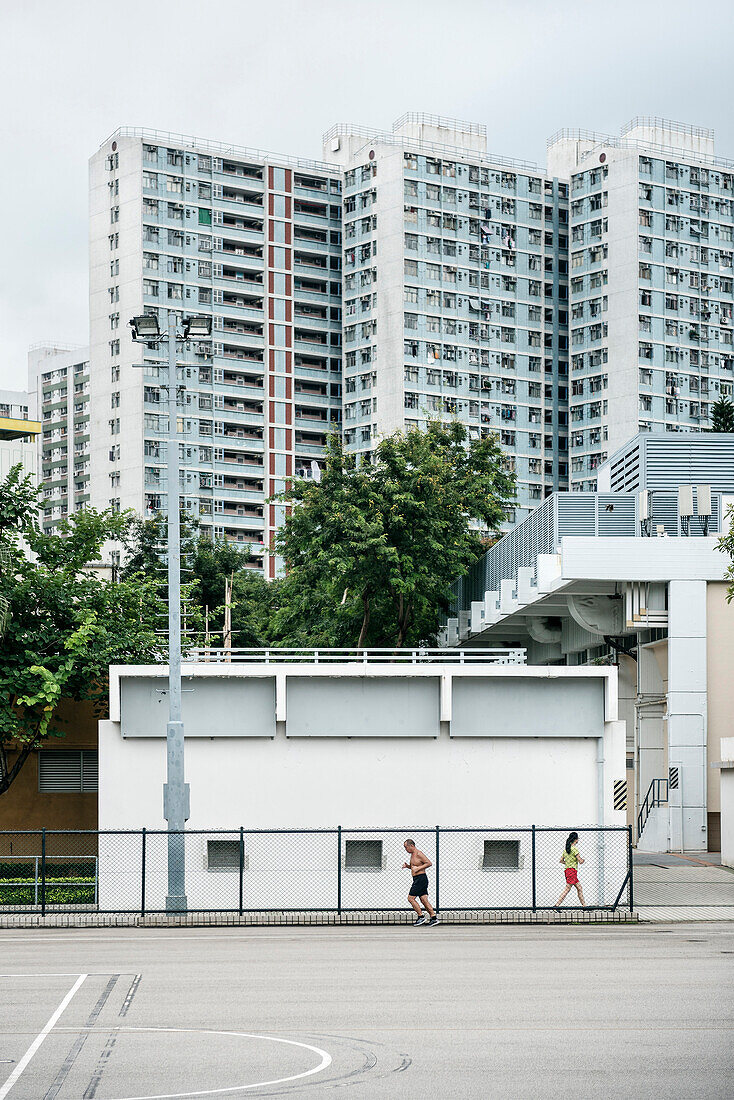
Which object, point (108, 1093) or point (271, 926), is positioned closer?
point (108, 1093)

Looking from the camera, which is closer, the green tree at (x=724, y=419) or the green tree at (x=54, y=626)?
the green tree at (x=54, y=626)

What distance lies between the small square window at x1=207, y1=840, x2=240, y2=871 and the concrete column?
15.2m

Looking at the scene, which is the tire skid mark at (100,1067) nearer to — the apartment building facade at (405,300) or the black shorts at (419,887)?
the black shorts at (419,887)

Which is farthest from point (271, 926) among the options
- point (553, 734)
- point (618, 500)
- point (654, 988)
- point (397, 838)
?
point (618, 500)

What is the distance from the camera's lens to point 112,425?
406 feet

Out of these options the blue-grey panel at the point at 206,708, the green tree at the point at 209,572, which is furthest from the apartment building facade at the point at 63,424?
the blue-grey panel at the point at 206,708

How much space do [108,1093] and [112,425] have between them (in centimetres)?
11383

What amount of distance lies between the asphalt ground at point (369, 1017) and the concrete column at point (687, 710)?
A: 15239 mm

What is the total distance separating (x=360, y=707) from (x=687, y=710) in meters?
13.3

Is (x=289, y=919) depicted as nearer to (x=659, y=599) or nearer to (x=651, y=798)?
(x=659, y=599)

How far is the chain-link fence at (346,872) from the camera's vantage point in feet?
94.7

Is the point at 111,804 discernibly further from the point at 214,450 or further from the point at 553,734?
the point at 214,450

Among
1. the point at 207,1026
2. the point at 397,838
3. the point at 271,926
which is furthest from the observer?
the point at 397,838

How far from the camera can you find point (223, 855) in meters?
29.5
